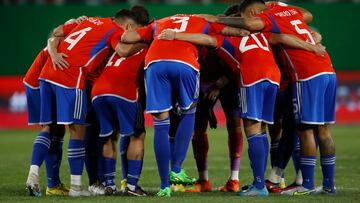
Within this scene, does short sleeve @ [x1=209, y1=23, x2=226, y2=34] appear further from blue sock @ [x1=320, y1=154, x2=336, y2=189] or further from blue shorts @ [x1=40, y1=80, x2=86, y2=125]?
blue sock @ [x1=320, y1=154, x2=336, y2=189]

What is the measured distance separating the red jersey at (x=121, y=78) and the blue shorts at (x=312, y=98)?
5.73 ft

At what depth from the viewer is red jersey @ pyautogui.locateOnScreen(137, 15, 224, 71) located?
8727mm

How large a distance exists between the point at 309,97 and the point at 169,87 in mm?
1548

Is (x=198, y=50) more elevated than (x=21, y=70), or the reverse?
(x=198, y=50)

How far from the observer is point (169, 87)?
28.7 feet

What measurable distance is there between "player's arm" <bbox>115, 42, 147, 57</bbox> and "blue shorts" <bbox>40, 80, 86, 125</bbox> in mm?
622

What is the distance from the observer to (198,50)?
9281 mm

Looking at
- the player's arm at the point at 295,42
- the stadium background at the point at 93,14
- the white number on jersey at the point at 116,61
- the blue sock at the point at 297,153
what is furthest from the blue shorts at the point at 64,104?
the stadium background at the point at 93,14

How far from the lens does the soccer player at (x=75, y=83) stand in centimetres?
911

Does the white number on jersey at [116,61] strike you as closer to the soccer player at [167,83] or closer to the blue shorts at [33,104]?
the soccer player at [167,83]

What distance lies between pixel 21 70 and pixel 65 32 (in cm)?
1254

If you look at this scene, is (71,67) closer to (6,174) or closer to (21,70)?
(6,174)

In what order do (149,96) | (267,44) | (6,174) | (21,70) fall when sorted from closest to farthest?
(149,96) → (267,44) → (6,174) → (21,70)

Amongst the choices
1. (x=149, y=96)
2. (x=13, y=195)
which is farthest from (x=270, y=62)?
(x=13, y=195)
